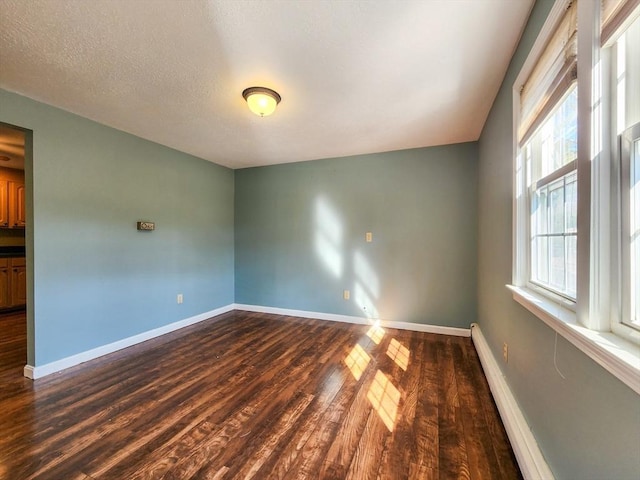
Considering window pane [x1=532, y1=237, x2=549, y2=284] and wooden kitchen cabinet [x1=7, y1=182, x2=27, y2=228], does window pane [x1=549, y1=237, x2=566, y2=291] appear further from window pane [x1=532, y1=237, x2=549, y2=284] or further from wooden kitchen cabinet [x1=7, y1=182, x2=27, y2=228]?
wooden kitchen cabinet [x1=7, y1=182, x2=27, y2=228]

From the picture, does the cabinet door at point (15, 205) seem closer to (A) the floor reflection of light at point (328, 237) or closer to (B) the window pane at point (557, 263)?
(A) the floor reflection of light at point (328, 237)

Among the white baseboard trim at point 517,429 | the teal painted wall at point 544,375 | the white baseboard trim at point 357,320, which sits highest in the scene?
the teal painted wall at point 544,375

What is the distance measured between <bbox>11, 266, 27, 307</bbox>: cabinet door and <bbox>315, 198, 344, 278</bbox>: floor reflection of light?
16.0 feet

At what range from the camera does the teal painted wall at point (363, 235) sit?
3.38 m

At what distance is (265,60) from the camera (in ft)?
5.86

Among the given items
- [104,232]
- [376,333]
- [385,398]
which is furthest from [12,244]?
[385,398]

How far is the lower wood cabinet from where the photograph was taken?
14.0ft

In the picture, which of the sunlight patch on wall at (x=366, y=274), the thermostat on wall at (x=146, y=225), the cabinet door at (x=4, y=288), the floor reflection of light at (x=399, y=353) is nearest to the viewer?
the floor reflection of light at (x=399, y=353)

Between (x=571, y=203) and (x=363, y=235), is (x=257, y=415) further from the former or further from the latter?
(x=363, y=235)

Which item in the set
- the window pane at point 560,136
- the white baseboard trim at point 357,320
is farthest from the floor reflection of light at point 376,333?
the window pane at point 560,136

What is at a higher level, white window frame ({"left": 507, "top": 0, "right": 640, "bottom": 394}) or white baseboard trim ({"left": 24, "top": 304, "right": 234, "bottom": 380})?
white window frame ({"left": 507, "top": 0, "right": 640, "bottom": 394})

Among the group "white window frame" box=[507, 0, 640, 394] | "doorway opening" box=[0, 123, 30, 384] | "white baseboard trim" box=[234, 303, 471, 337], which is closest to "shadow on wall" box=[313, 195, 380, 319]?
"white baseboard trim" box=[234, 303, 471, 337]

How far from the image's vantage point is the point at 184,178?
12.1ft

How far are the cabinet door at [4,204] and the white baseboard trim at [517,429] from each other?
703 cm
